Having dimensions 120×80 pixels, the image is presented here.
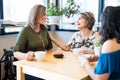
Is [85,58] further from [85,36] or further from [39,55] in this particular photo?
[85,36]

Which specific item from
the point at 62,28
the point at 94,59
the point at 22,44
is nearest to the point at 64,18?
the point at 62,28

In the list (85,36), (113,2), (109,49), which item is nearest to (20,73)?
(109,49)

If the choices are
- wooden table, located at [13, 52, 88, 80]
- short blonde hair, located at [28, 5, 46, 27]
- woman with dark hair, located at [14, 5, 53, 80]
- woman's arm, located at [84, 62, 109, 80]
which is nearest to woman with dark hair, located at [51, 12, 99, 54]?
woman with dark hair, located at [14, 5, 53, 80]

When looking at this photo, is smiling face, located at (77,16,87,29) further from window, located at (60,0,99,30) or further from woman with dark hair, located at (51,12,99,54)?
window, located at (60,0,99,30)

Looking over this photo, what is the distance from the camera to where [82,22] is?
98.0 inches

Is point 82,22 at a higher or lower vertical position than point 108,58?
higher

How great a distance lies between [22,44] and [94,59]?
799 millimetres

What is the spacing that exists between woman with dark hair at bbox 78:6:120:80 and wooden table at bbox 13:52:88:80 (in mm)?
145

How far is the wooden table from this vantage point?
143cm

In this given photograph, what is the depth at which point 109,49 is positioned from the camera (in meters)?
1.27

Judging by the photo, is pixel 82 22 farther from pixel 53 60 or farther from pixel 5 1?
pixel 5 1

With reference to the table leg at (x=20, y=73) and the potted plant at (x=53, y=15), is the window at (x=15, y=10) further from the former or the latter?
the table leg at (x=20, y=73)

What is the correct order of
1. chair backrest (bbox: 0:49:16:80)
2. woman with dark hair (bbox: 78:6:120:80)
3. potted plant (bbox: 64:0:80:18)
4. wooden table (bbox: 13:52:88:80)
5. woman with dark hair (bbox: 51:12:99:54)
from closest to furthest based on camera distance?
woman with dark hair (bbox: 78:6:120:80) < wooden table (bbox: 13:52:88:80) < woman with dark hair (bbox: 51:12:99:54) < chair backrest (bbox: 0:49:16:80) < potted plant (bbox: 64:0:80:18)

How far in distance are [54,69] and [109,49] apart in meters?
0.49
